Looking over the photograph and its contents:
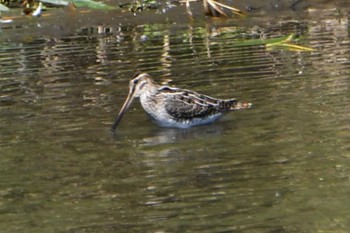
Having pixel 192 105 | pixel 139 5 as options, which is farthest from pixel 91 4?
pixel 192 105

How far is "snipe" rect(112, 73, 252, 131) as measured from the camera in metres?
10.8

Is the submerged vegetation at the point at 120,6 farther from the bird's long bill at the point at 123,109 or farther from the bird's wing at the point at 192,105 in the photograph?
the bird's wing at the point at 192,105

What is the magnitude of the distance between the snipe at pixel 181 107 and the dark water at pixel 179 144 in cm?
12

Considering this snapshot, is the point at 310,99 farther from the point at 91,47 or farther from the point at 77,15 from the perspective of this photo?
the point at 77,15

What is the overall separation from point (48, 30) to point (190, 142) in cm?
740

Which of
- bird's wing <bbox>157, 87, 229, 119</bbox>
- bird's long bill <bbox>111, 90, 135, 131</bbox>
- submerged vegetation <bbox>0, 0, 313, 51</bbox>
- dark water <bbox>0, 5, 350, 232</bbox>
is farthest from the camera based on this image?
submerged vegetation <bbox>0, 0, 313, 51</bbox>

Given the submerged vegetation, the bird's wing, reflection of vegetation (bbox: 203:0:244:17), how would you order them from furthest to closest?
the submerged vegetation, reflection of vegetation (bbox: 203:0:244:17), the bird's wing

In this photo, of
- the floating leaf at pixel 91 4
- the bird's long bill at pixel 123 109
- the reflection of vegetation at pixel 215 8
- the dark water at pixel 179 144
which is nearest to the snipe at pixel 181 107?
the bird's long bill at pixel 123 109

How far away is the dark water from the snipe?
4.8 inches

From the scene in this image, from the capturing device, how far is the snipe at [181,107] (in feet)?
35.6

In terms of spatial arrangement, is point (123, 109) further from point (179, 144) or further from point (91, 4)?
point (91, 4)

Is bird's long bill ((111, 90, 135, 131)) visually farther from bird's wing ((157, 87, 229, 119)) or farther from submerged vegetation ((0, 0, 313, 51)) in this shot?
Answer: submerged vegetation ((0, 0, 313, 51))

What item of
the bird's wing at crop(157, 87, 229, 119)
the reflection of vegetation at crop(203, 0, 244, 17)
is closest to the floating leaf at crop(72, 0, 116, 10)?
the reflection of vegetation at crop(203, 0, 244, 17)

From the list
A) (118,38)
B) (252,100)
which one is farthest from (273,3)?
(252,100)
